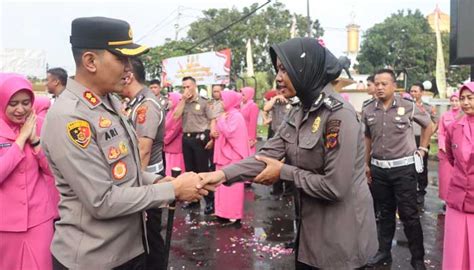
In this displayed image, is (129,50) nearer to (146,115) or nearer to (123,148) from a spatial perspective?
(123,148)

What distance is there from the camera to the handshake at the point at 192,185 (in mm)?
2174

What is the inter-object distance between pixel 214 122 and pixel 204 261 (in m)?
2.82

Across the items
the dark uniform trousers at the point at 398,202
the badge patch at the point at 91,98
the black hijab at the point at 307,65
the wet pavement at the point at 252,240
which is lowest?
the wet pavement at the point at 252,240

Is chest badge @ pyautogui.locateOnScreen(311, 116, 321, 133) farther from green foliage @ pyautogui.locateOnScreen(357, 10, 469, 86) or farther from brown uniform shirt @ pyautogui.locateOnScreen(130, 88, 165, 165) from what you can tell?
green foliage @ pyautogui.locateOnScreen(357, 10, 469, 86)

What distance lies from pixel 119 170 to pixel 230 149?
4.31 meters

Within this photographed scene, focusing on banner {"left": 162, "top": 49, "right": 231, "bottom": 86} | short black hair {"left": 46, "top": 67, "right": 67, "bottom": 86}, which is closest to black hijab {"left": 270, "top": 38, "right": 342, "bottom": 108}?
short black hair {"left": 46, "top": 67, "right": 67, "bottom": 86}

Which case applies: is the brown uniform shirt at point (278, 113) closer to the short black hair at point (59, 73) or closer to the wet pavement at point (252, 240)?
the wet pavement at point (252, 240)

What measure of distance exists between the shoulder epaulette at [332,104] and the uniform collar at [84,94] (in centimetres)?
114

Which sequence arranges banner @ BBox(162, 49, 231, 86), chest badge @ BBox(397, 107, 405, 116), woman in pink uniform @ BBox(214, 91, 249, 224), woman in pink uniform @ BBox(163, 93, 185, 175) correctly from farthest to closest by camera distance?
1. banner @ BBox(162, 49, 231, 86)
2. woman in pink uniform @ BBox(163, 93, 185, 175)
3. woman in pink uniform @ BBox(214, 91, 249, 224)
4. chest badge @ BBox(397, 107, 405, 116)

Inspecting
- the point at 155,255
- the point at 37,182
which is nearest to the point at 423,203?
the point at 155,255

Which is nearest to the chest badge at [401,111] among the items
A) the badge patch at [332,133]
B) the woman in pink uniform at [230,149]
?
the woman in pink uniform at [230,149]

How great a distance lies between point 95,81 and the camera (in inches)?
81.3

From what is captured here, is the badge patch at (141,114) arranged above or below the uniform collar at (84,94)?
below

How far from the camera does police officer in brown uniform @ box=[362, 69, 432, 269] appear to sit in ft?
14.0
